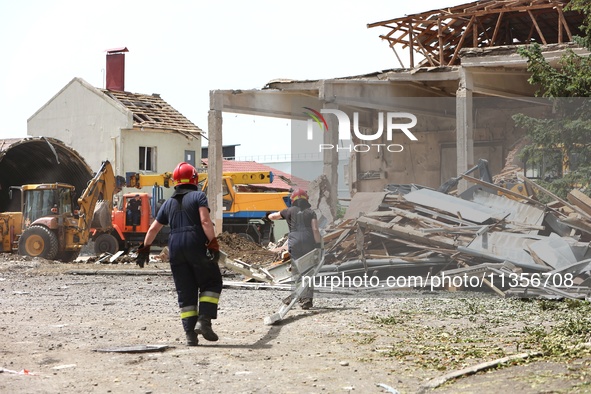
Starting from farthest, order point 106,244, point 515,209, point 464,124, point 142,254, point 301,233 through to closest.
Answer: point 106,244 < point 464,124 < point 515,209 < point 301,233 < point 142,254

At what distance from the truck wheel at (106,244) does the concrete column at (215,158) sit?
8.97 m

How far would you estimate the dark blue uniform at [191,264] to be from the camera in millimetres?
9219

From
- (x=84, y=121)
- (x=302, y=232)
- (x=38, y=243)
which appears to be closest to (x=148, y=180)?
(x=38, y=243)

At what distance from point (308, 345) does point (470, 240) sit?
20.8 ft

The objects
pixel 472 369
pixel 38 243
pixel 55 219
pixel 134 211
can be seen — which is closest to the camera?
pixel 472 369

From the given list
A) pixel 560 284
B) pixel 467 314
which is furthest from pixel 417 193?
pixel 467 314

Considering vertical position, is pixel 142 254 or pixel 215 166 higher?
pixel 215 166

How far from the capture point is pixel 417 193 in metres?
15.8

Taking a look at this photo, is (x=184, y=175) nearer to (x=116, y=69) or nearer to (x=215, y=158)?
(x=215, y=158)

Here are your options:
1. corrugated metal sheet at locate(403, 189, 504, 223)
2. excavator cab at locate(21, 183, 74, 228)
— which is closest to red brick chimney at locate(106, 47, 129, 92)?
excavator cab at locate(21, 183, 74, 228)

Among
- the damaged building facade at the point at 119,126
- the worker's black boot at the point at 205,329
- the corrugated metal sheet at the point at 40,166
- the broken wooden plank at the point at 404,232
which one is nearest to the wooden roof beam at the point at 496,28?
the broken wooden plank at the point at 404,232

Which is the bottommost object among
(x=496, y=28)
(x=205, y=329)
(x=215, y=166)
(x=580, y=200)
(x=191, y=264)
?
(x=205, y=329)

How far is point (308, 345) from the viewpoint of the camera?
29.8ft

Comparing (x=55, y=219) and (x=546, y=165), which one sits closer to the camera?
(x=546, y=165)
